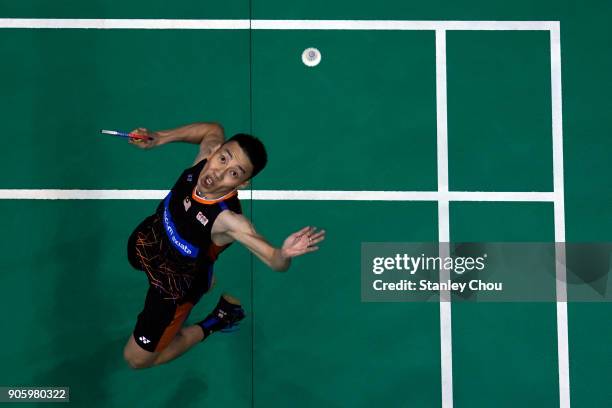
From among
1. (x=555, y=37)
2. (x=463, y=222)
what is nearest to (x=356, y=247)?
(x=463, y=222)

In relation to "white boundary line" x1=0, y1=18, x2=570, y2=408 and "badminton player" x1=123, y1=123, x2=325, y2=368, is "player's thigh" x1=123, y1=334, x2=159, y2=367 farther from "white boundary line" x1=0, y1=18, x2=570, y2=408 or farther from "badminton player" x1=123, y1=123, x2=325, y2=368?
"white boundary line" x1=0, y1=18, x2=570, y2=408

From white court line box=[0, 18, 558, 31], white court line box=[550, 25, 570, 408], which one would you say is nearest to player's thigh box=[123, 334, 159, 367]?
white court line box=[0, 18, 558, 31]

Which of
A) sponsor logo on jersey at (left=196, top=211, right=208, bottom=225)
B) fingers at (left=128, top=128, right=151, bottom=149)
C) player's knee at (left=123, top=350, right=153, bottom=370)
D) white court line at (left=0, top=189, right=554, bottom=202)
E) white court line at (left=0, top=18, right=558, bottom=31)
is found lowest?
player's knee at (left=123, top=350, right=153, bottom=370)

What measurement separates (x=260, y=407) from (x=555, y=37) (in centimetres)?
498

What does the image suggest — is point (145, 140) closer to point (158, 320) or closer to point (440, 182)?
point (158, 320)

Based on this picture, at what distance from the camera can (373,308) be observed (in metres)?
7.68

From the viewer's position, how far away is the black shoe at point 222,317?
275 inches

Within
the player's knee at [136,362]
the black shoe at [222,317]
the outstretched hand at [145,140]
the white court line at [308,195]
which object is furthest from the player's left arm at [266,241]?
the white court line at [308,195]

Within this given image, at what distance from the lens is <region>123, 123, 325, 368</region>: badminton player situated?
5.83 metres

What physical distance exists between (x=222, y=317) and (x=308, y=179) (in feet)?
5.72

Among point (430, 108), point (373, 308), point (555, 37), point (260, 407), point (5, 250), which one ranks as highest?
point (555, 37)

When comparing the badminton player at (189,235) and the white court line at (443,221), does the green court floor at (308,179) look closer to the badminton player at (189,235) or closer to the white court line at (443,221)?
the white court line at (443,221)

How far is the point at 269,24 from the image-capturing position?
8086mm

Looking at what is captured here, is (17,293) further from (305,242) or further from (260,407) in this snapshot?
(305,242)
